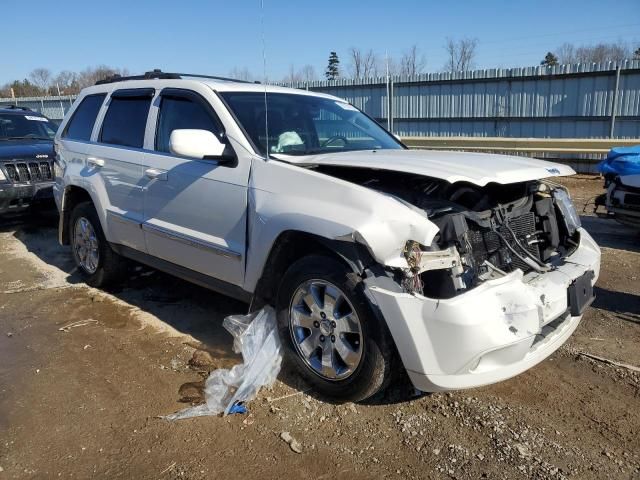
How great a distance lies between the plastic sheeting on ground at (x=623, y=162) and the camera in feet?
19.0

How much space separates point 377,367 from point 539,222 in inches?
60.1

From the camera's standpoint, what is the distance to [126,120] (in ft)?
15.6

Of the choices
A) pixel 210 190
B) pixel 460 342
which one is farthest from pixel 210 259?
pixel 460 342

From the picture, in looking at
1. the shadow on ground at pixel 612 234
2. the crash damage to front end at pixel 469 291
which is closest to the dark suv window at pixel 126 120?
the crash damage to front end at pixel 469 291

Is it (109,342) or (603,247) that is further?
(603,247)

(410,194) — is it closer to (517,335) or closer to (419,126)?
(517,335)

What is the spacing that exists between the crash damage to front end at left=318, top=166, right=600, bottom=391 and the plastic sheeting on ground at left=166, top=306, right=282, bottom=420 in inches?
39.0

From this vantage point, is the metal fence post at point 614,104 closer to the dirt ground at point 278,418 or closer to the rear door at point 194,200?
the dirt ground at point 278,418

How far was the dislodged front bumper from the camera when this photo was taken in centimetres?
254

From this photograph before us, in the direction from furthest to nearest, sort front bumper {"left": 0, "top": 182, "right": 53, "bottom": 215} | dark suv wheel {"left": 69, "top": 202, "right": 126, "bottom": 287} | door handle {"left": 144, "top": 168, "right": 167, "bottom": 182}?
front bumper {"left": 0, "top": 182, "right": 53, "bottom": 215} → dark suv wheel {"left": 69, "top": 202, "right": 126, "bottom": 287} → door handle {"left": 144, "top": 168, "right": 167, "bottom": 182}

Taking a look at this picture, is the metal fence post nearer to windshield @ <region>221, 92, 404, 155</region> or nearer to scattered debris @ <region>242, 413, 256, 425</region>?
windshield @ <region>221, 92, 404, 155</region>

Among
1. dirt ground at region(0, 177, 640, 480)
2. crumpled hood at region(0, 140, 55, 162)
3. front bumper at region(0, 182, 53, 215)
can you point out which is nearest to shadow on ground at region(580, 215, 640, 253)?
dirt ground at region(0, 177, 640, 480)

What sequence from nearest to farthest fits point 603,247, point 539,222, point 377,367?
point 377,367
point 539,222
point 603,247

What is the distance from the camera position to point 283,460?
2695 mm
